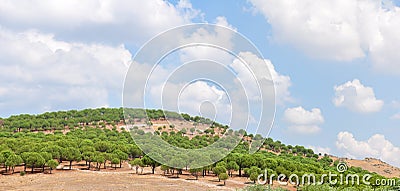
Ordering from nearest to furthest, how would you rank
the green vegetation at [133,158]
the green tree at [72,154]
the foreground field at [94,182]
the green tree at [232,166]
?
the foreground field at [94,182], the green vegetation at [133,158], the green tree at [232,166], the green tree at [72,154]

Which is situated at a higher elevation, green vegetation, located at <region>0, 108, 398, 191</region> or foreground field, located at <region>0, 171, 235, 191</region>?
green vegetation, located at <region>0, 108, 398, 191</region>

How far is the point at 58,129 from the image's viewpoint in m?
108

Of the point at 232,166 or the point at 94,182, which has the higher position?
the point at 232,166

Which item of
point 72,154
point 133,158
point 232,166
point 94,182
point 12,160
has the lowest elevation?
point 94,182

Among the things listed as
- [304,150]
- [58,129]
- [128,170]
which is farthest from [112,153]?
[304,150]

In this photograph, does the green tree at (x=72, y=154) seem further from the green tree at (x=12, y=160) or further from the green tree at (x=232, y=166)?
the green tree at (x=232, y=166)

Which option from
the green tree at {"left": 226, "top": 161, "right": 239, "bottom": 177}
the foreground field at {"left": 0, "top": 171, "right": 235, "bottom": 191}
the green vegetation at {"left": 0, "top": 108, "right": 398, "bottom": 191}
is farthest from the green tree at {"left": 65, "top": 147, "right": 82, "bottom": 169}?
the green tree at {"left": 226, "top": 161, "right": 239, "bottom": 177}

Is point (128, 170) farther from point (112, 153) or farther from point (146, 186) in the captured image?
point (146, 186)

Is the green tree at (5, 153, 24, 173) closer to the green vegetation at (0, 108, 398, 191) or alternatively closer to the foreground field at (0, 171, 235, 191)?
the green vegetation at (0, 108, 398, 191)

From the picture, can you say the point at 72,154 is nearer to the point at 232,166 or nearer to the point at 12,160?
the point at 12,160

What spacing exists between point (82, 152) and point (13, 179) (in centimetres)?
1767

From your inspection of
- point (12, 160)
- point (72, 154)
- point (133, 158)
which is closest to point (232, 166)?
point (133, 158)

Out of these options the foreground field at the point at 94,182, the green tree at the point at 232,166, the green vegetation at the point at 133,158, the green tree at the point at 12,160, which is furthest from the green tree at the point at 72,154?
the green tree at the point at 232,166

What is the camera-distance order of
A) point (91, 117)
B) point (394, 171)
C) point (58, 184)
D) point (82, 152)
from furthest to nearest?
point (91, 117) < point (394, 171) < point (82, 152) < point (58, 184)
